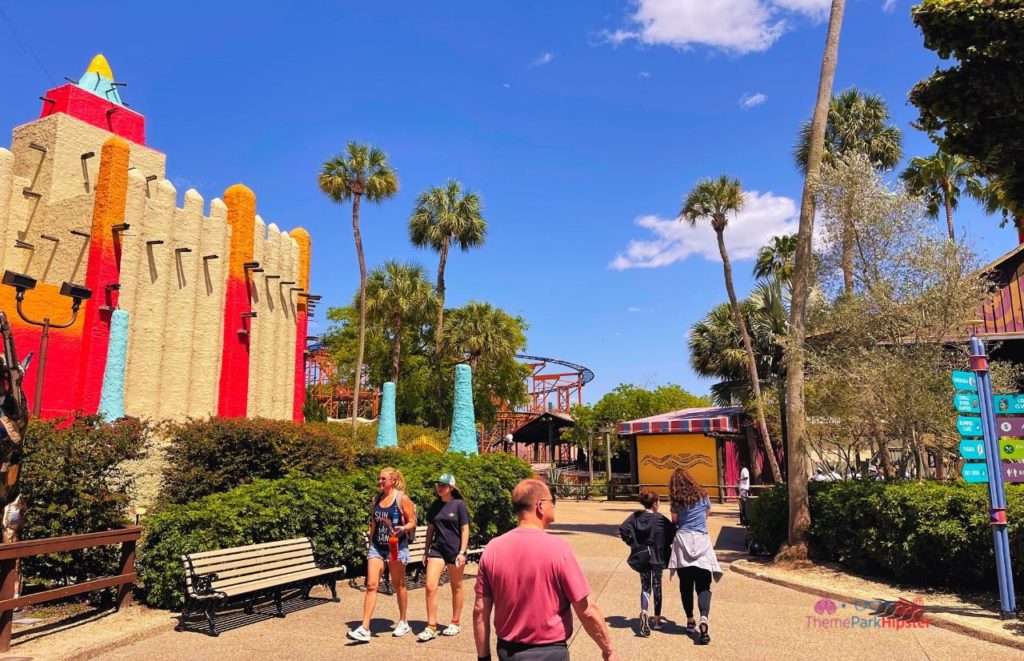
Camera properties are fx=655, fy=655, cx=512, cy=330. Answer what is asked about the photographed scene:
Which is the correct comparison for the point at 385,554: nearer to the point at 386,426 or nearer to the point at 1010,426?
the point at 1010,426

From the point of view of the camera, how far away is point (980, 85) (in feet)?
24.1

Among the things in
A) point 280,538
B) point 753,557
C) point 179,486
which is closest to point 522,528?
point 280,538

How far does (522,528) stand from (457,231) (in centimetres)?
3242

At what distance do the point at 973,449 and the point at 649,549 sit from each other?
13.3 ft

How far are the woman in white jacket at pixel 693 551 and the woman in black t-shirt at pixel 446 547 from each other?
2.07 meters

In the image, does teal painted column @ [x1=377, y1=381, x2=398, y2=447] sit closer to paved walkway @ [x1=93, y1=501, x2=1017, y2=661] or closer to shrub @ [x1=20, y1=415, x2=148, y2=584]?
paved walkway @ [x1=93, y1=501, x2=1017, y2=661]

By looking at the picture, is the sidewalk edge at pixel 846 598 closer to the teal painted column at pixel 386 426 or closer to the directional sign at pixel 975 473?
the directional sign at pixel 975 473

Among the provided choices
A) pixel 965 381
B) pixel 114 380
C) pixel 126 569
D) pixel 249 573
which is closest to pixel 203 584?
pixel 249 573

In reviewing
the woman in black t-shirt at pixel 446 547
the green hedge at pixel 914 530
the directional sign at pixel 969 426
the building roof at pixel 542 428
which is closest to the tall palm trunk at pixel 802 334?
the green hedge at pixel 914 530

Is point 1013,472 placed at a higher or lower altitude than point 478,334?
lower

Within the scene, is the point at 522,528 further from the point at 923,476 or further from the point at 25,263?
the point at 25,263

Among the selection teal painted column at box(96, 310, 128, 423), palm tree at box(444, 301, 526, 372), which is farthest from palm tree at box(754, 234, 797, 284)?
teal painted column at box(96, 310, 128, 423)

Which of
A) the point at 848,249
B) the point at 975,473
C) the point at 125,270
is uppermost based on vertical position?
the point at 125,270

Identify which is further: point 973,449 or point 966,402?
point 966,402
